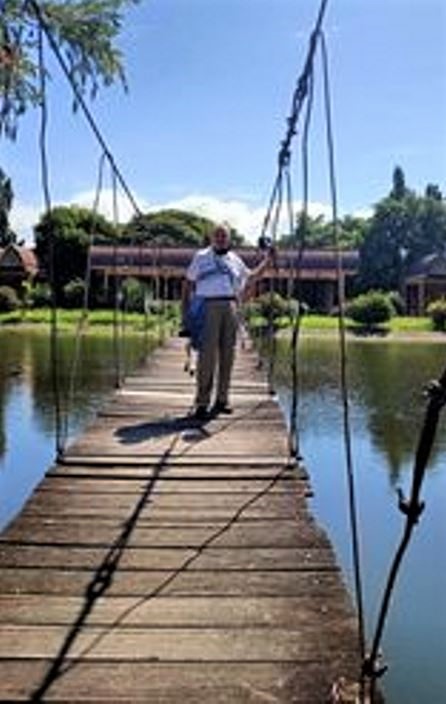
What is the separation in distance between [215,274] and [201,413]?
89 centimetres

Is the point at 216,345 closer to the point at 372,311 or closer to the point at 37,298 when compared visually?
→ the point at 372,311

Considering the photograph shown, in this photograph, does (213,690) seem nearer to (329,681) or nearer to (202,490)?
(329,681)

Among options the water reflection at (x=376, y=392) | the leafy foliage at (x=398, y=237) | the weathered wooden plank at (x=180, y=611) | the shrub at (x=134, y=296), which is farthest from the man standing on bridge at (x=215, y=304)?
the leafy foliage at (x=398, y=237)

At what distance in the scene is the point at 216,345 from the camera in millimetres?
8211

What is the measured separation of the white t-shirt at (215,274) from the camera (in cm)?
811

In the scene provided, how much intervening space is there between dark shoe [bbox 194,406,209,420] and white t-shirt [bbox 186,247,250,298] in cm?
73

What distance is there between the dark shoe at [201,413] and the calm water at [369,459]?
1434 mm

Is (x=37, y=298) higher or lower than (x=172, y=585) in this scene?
higher

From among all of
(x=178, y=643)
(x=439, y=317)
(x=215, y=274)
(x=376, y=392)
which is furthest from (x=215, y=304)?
(x=439, y=317)

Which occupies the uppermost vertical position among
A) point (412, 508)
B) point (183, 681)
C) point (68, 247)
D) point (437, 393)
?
point (68, 247)

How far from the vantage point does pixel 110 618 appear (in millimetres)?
3771

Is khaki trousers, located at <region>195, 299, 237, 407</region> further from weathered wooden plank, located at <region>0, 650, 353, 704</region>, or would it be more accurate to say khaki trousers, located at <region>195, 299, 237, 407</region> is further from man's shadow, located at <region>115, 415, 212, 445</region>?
weathered wooden plank, located at <region>0, 650, 353, 704</region>

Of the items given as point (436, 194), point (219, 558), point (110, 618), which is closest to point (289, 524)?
point (219, 558)

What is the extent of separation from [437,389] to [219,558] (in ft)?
7.01
